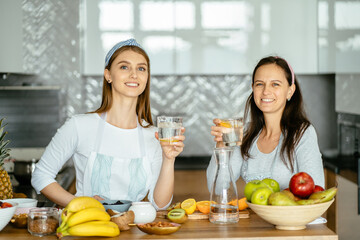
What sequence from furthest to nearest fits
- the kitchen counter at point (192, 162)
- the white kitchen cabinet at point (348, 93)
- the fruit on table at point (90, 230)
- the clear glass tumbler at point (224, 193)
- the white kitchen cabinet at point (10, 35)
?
the kitchen counter at point (192, 162)
the white kitchen cabinet at point (348, 93)
the white kitchen cabinet at point (10, 35)
the clear glass tumbler at point (224, 193)
the fruit on table at point (90, 230)

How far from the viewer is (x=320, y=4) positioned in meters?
4.32

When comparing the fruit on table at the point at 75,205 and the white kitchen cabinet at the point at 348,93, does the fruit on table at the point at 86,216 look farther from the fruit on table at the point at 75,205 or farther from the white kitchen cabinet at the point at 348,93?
the white kitchen cabinet at the point at 348,93

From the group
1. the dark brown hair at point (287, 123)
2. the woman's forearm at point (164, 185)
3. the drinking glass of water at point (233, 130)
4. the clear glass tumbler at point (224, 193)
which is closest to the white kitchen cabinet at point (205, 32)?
the dark brown hair at point (287, 123)

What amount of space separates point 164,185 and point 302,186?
700mm

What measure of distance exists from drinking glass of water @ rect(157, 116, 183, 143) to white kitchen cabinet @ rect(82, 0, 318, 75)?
8.48 feet

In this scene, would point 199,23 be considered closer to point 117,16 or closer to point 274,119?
point 117,16

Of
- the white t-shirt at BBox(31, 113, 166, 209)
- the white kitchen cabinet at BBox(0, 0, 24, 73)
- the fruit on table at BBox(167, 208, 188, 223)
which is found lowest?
the fruit on table at BBox(167, 208, 188, 223)

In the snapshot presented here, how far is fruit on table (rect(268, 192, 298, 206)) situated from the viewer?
5.42 ft

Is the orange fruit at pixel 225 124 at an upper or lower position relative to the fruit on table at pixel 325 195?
upper

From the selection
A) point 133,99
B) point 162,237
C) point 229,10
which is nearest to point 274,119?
point 133,99

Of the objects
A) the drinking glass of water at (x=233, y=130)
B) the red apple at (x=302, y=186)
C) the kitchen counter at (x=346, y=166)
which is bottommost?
the kitchen counter at (x=346, y=166)

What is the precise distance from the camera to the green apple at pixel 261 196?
1.69 meters

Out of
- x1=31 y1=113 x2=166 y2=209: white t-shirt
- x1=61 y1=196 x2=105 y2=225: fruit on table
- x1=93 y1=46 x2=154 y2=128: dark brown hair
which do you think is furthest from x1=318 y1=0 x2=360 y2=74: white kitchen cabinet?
x1=61 y1=196 x2=105 y2=225: fruit on table

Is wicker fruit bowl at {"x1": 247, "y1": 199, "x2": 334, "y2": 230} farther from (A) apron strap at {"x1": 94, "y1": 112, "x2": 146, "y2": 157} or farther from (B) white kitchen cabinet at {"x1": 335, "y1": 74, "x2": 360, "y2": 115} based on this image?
(B) white kitchen cabinet at {"x1": 335, "y1": 74, "x2": 360, "y2": 115}
